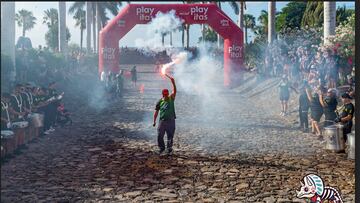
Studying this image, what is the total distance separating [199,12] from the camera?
249 inches

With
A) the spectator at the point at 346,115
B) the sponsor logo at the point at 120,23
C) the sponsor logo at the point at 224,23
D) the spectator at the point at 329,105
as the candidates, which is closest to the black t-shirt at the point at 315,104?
the spectator at the point at 329,105

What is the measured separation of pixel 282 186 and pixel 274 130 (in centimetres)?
482

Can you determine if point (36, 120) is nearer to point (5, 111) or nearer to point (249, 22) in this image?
point (5, 111)

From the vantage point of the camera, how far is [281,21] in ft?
20.1

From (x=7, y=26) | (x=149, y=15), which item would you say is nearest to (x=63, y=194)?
(x=149, y=15)

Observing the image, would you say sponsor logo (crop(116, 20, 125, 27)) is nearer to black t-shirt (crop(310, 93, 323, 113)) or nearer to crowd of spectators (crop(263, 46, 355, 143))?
crowd of spectators (crop(263, 46, 355, 143))

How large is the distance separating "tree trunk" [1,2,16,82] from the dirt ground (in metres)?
8.00

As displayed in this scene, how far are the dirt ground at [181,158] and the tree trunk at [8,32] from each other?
315 inches

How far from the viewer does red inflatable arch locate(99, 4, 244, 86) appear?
591 centimetres

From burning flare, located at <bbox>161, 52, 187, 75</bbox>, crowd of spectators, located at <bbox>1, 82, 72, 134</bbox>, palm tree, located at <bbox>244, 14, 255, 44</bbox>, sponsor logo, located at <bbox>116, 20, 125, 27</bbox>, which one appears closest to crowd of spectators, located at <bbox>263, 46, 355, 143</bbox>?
palm tree, located at <bbox>244, 14, 255, 44</bbox>

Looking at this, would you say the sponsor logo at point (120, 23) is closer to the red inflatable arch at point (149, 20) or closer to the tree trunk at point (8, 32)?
the red inflatable arch at point (149, 20)

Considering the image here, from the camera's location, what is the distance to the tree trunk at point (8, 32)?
1830cm

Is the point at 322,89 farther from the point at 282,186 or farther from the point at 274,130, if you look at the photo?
the point at 282,186

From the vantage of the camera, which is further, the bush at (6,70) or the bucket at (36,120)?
the bush at (6,70)
